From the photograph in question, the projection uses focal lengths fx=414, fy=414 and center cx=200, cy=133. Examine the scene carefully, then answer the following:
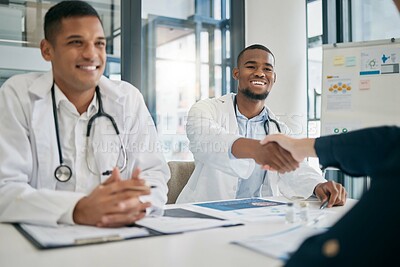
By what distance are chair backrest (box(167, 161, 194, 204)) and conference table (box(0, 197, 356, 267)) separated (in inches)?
49.1

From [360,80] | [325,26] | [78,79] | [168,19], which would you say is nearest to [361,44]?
[360,80]

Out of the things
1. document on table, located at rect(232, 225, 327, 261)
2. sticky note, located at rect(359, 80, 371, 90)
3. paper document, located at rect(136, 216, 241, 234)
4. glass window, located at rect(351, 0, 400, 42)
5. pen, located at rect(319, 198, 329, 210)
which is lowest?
pen, located at rect(319, 198, 329, 210)

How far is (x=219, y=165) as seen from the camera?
221cm

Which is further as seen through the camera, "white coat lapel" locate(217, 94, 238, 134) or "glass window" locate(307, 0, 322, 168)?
"glass window" locate(307, 0, 322, 168)

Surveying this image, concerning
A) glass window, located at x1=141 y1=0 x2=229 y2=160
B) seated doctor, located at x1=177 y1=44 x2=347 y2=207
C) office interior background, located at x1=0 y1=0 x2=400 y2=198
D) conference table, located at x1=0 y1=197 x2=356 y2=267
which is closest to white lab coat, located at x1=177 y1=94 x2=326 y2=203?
seated doctor, located at x1=177 y1=44 x2=347 y2=207

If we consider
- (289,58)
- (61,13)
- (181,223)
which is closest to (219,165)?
(181,223)

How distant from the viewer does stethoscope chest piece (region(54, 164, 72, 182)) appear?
152 centimetres

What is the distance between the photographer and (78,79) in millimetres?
1659

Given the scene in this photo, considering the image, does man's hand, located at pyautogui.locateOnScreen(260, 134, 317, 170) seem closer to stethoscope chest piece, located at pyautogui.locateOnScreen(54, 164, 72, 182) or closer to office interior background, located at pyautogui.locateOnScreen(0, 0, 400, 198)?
stethoscope chest piece, located at pyautogui.locateOnScreen(54, 164, 72, 182)

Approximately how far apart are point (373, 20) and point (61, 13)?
10.6ft

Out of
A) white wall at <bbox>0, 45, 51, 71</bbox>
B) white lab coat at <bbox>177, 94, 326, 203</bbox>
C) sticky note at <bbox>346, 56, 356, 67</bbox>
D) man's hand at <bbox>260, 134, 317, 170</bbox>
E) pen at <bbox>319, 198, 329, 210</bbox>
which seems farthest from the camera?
sticky note at <bbox>346, 56, 356, 67</bbox>

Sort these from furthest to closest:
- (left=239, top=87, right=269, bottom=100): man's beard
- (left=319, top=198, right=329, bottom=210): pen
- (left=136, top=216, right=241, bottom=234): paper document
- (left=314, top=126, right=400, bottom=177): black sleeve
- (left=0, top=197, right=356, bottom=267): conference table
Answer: (left=239, top=87, right=269, bottom=100): man's beard < (left=319, top=198, right=329, bottom=210): pen < (left=136, top=216, right=241, bottom=234): paper document < (left=0, top=197, right=356, bottom=267): conference table < (left=314, top=126, right=400, bottom=177): black sleeve

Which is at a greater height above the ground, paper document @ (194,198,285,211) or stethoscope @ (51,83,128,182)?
stethoscope @ (51,83,128,182)

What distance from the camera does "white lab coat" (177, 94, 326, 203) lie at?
6.93 ft
